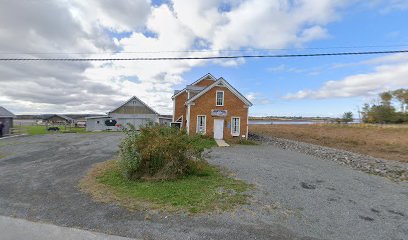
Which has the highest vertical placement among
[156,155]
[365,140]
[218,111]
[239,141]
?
[218,111]

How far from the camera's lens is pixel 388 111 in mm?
68625

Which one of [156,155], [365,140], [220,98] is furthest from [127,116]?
[156,155]

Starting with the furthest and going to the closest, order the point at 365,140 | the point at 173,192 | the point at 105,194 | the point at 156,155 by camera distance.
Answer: the point at 365,140 → the point at 156,155 → the point at 173,192 → the point at 105,194

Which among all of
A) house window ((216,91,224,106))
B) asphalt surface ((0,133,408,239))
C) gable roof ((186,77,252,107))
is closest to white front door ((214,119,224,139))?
house window ((216,91,224,106))

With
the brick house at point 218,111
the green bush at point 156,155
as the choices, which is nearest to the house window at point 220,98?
the brick house at point 218,111

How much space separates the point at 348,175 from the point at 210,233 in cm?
933

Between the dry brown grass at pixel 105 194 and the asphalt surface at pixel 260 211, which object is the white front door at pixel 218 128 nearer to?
the asphalt surface at pixel 260 211

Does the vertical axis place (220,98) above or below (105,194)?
above

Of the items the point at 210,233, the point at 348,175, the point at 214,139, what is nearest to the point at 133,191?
the point at 210,233

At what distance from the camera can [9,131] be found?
3192cm

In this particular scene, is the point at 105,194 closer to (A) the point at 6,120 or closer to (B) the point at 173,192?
(B) the point at 173,192

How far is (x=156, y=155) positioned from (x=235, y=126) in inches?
652

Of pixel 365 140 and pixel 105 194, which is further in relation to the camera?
pixel 365 140

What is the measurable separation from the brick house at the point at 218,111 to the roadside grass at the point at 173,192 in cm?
1445
